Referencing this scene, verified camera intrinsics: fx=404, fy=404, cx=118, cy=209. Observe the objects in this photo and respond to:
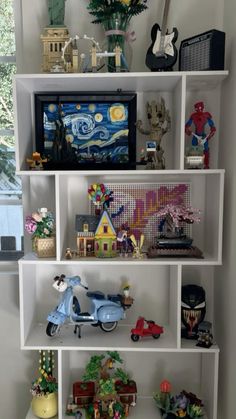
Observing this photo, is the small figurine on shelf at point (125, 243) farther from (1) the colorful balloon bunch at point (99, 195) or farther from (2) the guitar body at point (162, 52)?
(2) the guitar body at point (162, 52)

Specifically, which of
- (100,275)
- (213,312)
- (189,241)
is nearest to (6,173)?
(100,275)

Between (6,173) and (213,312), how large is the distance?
1074 millimetres

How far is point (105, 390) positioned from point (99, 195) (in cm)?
75

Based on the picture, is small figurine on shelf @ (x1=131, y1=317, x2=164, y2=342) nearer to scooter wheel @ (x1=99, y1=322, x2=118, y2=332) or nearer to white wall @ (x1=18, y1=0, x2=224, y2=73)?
scooter wheel @ (x1=99, y1=322, x2=118, y2=332)

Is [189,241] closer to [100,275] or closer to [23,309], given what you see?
[100,275]

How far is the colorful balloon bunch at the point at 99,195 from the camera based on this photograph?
5.09ft

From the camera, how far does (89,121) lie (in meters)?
1.60

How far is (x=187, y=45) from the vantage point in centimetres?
147

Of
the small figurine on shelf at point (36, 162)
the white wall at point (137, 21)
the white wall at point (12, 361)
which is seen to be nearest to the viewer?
the small figurine on shelf at point (36, 162)

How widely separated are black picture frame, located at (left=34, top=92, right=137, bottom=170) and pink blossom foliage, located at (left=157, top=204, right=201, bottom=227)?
21cm

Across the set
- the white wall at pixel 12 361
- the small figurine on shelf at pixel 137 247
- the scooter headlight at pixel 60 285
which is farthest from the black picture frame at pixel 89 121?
the white wall at pixel 12 361

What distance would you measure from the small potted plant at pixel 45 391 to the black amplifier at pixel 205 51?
126 centimetres

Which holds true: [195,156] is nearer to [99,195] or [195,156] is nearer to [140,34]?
[99,195]

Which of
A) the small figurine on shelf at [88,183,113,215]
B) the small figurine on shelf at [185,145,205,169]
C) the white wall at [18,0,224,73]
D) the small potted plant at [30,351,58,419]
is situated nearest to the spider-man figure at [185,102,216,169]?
the small figurine on shelf at [185,145,205,169]
